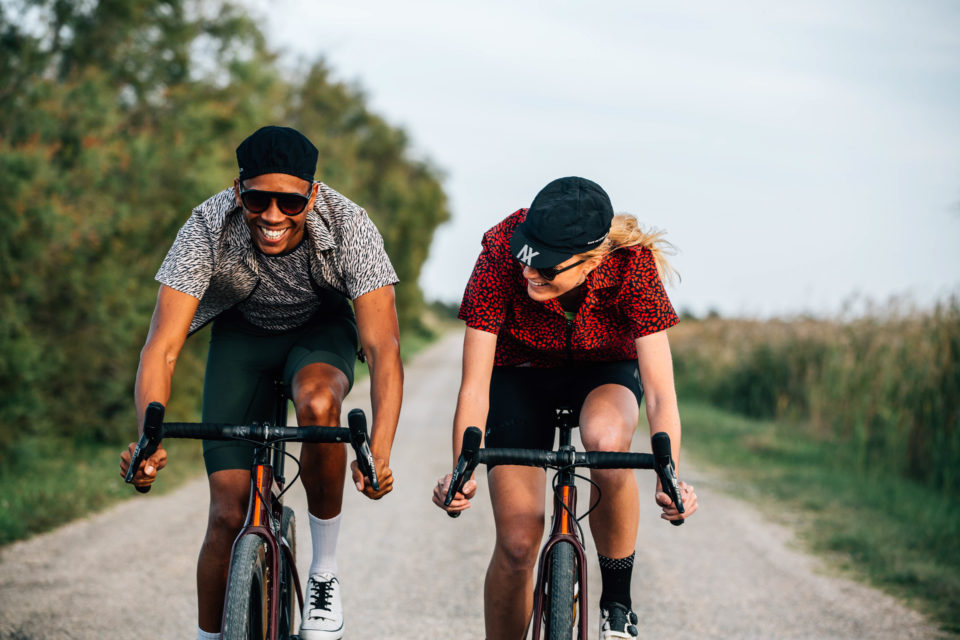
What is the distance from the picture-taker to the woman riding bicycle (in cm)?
326

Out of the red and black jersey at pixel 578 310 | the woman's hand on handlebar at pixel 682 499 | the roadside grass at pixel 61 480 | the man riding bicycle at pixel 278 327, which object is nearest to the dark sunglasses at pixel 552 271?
the red and black jersey at pixel 578 310

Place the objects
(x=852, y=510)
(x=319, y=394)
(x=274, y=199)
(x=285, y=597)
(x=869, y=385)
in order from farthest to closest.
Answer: (x=869, y=385) → (x=852, y=510) → (x=285, y=597) → (x=319, y=394) → (x=274, y=199)

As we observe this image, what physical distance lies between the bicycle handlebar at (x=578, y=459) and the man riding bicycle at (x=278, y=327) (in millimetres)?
357

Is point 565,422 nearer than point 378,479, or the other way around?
point 378,479

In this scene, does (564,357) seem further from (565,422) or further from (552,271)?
(552,271)

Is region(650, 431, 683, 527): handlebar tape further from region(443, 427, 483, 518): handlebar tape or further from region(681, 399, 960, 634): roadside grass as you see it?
region(681, 399, 960, 634): roadside grass

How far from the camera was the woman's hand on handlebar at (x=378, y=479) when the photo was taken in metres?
3.18

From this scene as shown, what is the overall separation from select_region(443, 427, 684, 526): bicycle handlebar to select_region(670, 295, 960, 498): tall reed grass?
299 inches

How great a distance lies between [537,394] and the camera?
12.6ft

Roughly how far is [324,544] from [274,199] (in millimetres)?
1408

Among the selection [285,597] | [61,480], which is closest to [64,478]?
[61,480]

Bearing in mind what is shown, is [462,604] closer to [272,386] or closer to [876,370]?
[272,386]

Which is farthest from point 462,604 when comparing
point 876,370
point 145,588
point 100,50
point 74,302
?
point 100,50

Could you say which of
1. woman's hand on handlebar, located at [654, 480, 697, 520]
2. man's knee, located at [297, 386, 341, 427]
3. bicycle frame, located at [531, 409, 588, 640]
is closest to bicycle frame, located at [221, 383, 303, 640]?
man's knee, located at [297, 386, 341, 427]
